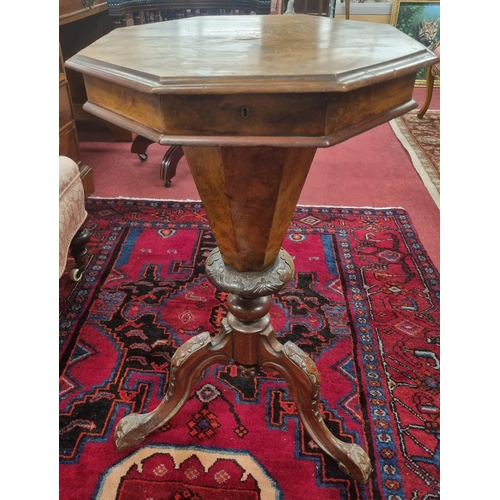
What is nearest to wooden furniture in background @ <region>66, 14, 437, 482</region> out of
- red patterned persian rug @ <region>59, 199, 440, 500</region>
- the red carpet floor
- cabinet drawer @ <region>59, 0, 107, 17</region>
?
red patterned persian rug @ <region>59, 199, 440, 500</region>

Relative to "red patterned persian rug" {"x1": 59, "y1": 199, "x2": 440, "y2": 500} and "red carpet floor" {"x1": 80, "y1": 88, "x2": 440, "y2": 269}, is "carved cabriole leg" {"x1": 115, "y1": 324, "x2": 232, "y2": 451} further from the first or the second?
"red carpet floor" {"x1": 80, "y1": 88, "x2": 440, "y2": 269}

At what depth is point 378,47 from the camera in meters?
0.78

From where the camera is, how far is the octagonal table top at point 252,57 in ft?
1.97

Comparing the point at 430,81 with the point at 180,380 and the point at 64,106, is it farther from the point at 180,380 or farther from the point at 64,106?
the point at 180,380

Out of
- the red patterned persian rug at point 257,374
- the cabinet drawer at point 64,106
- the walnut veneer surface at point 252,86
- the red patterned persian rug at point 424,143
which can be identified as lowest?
the red patterned persian rug at point 257,374

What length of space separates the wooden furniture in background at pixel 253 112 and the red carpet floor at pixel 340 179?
122cm

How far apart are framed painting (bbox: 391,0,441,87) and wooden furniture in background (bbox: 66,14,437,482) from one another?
381cm

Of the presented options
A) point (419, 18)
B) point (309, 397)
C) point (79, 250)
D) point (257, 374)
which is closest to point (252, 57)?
point (309, 397)

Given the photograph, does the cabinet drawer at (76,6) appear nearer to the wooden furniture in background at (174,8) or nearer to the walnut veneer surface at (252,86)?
the wooden furniture in background at (174,8)

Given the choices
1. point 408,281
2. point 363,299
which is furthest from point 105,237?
point 408,281

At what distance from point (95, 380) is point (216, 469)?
0.49 m

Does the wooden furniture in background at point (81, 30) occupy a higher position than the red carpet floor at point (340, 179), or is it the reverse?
the wooden furniture in background at point (81, 30)

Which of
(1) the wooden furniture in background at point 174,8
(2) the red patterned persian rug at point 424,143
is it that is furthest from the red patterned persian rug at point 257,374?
(1) the wooden furniture in background at point 174,8

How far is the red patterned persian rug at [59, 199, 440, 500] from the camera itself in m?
1.13
